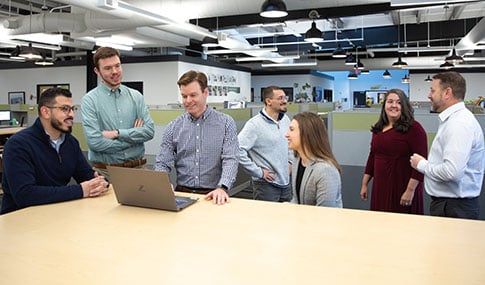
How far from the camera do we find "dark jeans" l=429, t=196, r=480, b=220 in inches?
100

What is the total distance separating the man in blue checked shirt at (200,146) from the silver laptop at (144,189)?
42 centimetres

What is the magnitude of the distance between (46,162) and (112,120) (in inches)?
29.2

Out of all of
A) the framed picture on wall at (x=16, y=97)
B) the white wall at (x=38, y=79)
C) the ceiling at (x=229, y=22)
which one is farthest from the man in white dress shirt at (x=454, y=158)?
the framed picture on wall at (x=16, y=97)

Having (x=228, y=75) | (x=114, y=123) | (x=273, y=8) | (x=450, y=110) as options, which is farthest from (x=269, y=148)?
(x=228, y=75)

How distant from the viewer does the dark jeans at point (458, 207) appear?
2543mm

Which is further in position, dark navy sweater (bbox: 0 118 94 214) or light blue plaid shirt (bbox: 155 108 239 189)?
light blue plaid shirt (bbox: 155 108 239 189)

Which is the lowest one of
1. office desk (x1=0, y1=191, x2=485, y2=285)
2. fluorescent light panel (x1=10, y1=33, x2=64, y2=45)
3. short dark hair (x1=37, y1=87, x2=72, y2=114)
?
office desk (x1=0, y1=191, x2=485, y2=285)

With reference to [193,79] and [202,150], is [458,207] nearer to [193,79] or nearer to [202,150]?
[202,150]

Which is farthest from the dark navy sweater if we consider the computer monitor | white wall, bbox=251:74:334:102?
white wall, bbox=251:74:334:102

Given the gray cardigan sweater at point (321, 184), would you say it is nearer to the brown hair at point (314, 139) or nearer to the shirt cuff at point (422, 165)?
the brown hair at point (314, 139)

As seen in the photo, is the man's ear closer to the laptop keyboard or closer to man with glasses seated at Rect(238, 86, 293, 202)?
the laptop keyboard

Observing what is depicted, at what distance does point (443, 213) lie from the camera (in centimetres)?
259

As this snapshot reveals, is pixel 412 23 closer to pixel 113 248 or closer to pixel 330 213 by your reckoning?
pixel 330 213

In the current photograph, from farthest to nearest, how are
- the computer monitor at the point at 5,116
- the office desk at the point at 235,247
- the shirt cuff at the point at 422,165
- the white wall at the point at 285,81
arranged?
the white wall at the point at 285,81 < the computer monitor at the point at 5,116 < the shirt cuff at the point at 422,165 < the office desk at the point at 235,247
